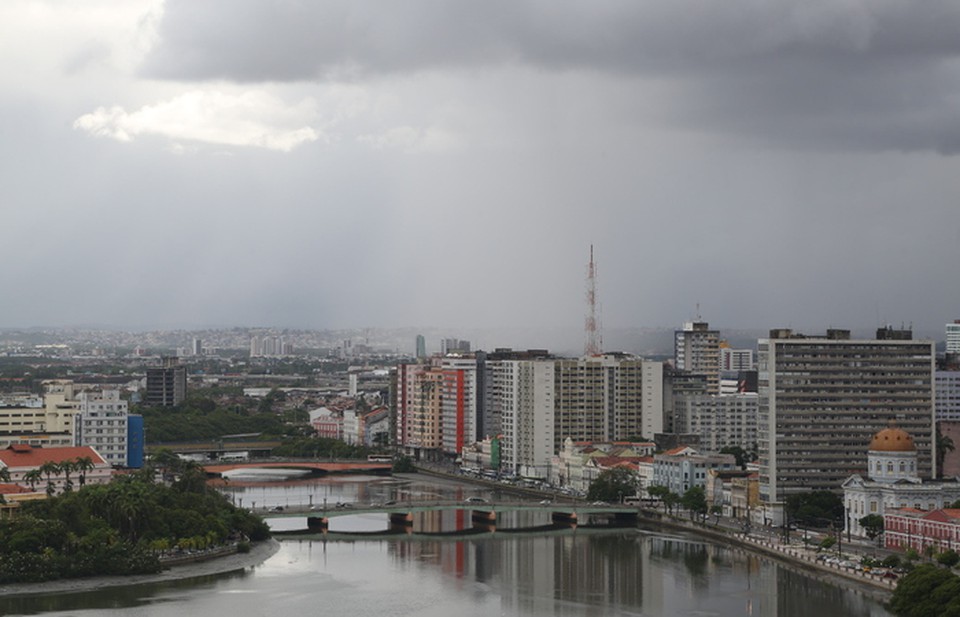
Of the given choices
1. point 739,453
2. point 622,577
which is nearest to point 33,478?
point 622,577

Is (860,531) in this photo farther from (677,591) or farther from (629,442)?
(629,442)

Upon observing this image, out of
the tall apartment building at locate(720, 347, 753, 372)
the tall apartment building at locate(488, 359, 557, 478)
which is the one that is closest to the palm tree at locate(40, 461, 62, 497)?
the tall apartment building at locate(488, 359, 557, 478)

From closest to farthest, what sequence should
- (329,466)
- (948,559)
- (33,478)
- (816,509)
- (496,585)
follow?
(948,559), (496,585), (33,478), (816,509), (329,466)

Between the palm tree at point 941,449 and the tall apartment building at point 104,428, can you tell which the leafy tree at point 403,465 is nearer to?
the tall apartment building at point 104,428

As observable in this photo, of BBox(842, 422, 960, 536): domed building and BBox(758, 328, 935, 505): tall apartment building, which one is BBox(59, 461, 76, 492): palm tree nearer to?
BBox(758, 328, 935, 505): tall apartment building

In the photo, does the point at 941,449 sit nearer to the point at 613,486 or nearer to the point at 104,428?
the point at 613,486

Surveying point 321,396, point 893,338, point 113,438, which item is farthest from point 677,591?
point 321,396

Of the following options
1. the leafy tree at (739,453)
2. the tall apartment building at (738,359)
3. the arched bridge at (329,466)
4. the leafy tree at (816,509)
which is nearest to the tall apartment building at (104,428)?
the arched bridge at (329,466)
